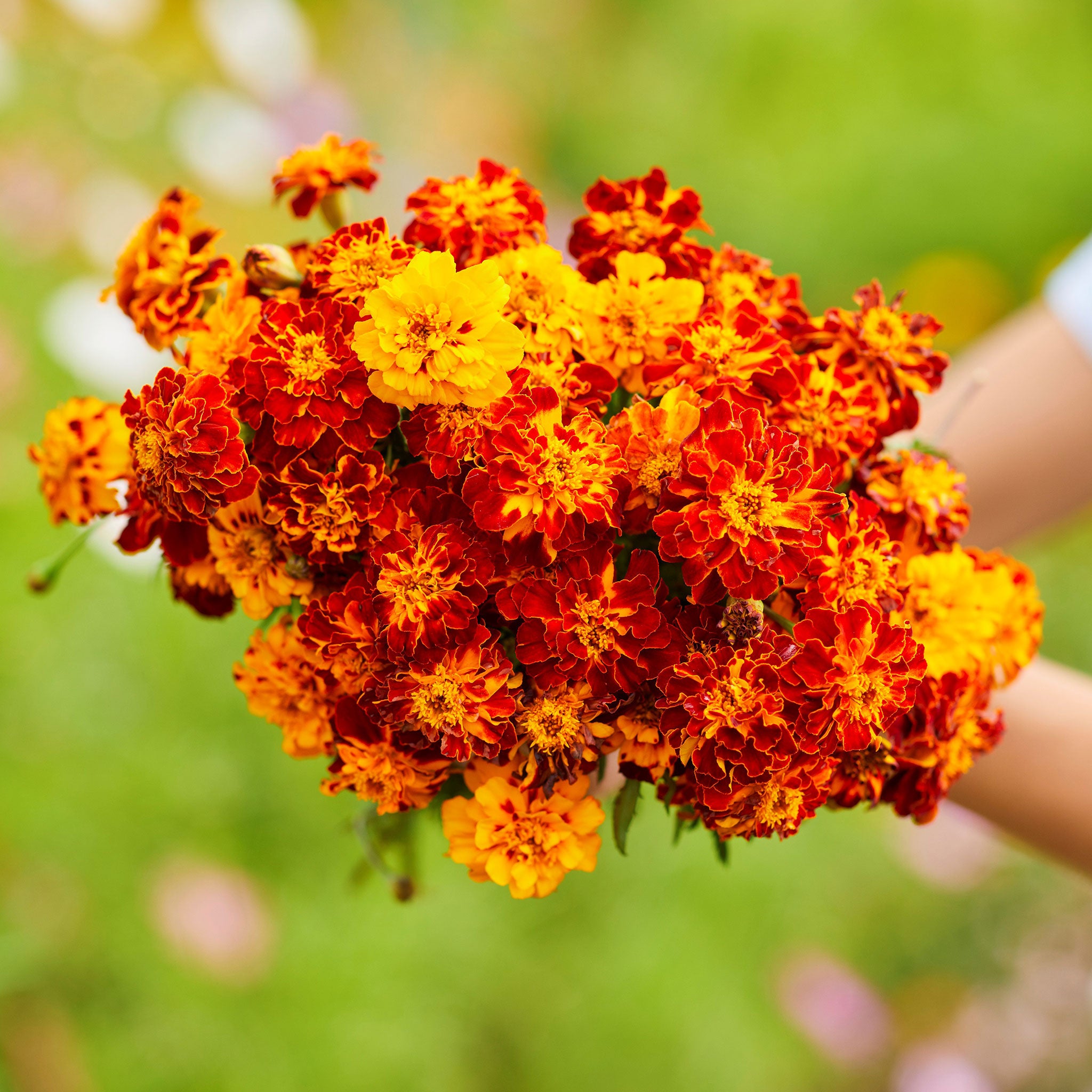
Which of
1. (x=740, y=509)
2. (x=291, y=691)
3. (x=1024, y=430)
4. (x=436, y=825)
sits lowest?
(x=436, y=825)

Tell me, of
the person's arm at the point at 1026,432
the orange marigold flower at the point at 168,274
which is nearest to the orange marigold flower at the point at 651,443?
the orange marigold flower at the point at 168,274

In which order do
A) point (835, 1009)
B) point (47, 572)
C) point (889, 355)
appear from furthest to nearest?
1. point (835, 1009)
2. point (47, 572)
3. point (889, 355)

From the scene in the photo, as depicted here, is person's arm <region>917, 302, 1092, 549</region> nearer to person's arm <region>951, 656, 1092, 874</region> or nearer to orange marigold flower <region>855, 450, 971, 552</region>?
person's arm <region>951, 656, 1092, 874</region>

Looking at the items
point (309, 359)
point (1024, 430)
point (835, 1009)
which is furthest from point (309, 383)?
point (835, 1009)

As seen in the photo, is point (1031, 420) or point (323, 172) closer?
point (323, 172)

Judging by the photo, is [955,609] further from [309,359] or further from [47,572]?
[47,572]

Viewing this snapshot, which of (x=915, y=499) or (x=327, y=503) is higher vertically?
(x=915, y=499)

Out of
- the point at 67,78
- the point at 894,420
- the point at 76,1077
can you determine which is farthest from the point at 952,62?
the point at 76,1077

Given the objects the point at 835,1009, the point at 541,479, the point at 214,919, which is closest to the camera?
the point at 541,479
